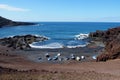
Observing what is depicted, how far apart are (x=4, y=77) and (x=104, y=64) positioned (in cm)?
1295

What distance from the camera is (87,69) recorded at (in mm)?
30469

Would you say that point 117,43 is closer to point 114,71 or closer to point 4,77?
point 114,71

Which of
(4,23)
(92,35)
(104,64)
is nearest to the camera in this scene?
(104,64)

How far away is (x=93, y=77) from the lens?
24250mm

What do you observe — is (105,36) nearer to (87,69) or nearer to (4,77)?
(87,69)

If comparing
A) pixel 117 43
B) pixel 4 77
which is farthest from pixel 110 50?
pixel 4 77

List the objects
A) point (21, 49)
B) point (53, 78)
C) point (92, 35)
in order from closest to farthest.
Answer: point (53, 78) < point (21, 49) < point (92, 35)

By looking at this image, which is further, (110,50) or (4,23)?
(4,23)

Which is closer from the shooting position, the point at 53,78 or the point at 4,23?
the point at 53,78

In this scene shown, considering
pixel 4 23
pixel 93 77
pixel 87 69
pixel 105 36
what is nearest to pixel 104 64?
pixel 87 69

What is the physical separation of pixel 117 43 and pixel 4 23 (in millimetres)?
158080

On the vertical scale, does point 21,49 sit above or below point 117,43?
below

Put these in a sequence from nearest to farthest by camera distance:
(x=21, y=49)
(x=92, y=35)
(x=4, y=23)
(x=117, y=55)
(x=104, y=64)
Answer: (x=104, y=64) → (x=117, y=55) → (x=21, y=49) → (x=92, y=35) → (x=4, y=23)

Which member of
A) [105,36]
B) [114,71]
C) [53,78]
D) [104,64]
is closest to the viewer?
[53,78]
